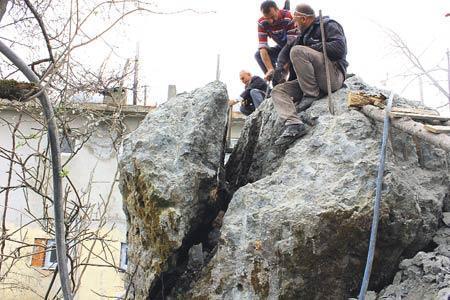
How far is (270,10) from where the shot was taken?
22.3 ft

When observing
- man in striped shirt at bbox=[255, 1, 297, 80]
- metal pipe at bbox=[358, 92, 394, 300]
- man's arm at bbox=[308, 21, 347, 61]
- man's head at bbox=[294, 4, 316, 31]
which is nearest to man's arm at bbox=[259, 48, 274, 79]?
man in striped shirt at bbox=[255, 1, 297, 80]

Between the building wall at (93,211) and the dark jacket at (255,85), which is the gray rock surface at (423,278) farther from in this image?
the building wall at (93,211)

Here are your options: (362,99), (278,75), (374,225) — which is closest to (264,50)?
(278,75)

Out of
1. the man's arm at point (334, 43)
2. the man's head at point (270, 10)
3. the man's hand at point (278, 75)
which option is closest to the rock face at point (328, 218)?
the man's arm at point (334, 43)

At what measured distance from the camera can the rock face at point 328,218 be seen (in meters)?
4.38

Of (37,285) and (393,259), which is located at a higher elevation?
(393,259)

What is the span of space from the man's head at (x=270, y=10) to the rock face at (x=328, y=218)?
2.15 m

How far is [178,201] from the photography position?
16.7ft

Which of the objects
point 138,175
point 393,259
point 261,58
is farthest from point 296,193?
point 261,58

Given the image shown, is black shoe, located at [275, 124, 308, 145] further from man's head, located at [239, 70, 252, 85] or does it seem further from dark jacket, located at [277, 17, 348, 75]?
man's head, located at [239, 70, 252, 85]

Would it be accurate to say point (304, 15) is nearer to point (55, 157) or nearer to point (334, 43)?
point (334, 43)

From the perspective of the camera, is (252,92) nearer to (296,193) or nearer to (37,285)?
(296,193)

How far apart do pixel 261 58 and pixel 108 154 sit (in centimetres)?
762

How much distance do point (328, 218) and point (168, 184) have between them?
167 cm
